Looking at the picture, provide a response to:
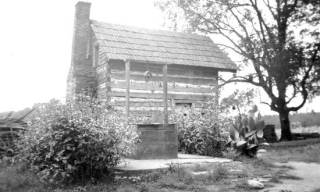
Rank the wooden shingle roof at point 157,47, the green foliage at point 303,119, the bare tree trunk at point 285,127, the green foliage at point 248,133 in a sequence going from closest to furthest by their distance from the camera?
the green foliage at point 248,133, the wooden shingle roof at point 157,47, the bare tree trunk at point 285,127, the green foliage at point 303,119

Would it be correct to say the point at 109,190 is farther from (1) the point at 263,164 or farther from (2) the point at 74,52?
(2) the point at 74,52

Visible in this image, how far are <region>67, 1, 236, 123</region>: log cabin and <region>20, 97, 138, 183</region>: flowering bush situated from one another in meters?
7.44

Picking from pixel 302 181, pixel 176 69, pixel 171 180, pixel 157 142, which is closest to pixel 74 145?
pixel 171 180

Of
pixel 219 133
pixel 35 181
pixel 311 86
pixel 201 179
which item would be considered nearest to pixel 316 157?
pixel 219 133

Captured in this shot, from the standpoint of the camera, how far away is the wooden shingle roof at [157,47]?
51.4ft

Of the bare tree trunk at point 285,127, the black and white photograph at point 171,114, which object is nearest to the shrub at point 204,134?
the black and white photograph at point 171,114

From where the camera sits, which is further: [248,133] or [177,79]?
[177,79]

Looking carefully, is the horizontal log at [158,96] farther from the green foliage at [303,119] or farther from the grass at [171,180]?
the green foliage at [303,119]

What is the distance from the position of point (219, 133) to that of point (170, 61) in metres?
6.21

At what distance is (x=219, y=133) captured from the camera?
11.2 metres

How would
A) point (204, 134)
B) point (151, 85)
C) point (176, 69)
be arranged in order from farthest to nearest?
point (176, 69)
point (151, 85)
point (204, 134)

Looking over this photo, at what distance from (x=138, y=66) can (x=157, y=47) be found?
Result: 1.79m

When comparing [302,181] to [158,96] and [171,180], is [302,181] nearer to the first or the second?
[171,180]

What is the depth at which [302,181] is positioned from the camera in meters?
7.00
